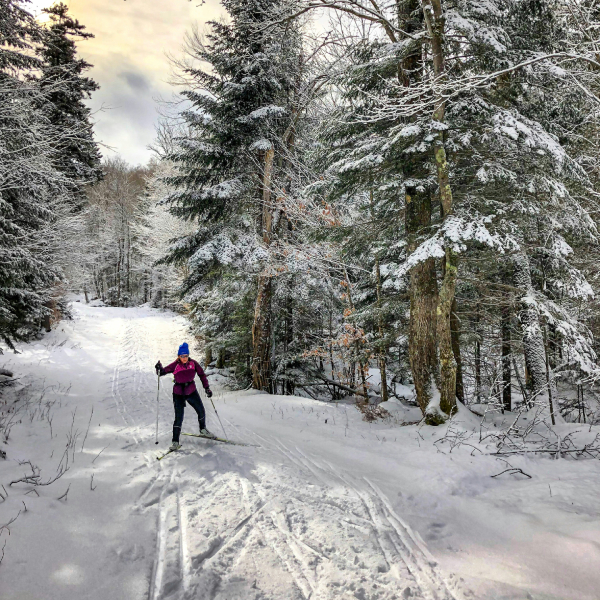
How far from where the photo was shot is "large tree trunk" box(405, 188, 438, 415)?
24.8ft

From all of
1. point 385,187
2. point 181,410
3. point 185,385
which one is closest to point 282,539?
point 181,410

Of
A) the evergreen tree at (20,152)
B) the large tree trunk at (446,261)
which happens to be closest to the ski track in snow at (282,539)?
the large tree trunk at (446,261)

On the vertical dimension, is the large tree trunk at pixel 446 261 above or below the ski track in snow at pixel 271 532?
above

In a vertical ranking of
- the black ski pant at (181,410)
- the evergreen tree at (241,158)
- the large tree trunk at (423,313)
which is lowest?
the black ski pant at (181,410)

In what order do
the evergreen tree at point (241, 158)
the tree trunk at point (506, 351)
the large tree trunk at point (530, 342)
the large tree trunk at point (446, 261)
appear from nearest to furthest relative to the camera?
the large tree trunk at point (446, 261), the large tree trunk at point (530, 342), the tree trunk at point (506, 351), the evergreen tree at point (241, 158)

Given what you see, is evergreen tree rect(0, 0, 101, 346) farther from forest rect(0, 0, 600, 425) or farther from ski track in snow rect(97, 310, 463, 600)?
ski track in snow rect(97, 310, 463, 600)

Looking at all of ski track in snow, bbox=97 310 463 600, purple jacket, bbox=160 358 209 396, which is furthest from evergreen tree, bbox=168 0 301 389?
ski track in snow, bbox=97 310 463 600

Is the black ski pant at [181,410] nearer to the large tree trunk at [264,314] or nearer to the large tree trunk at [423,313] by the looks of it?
the large tree trunk at [423,313]

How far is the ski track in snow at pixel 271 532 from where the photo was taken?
2926 mm

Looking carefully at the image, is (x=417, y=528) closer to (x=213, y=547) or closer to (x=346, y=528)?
(x=346, y=528)

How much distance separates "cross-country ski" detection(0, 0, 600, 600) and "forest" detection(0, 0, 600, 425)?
0.26 ft

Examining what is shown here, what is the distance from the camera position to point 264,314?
12.1m

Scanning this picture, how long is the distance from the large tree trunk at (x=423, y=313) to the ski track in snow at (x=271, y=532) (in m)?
3.20

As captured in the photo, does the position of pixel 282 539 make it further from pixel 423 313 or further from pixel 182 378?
pixel 423 313
